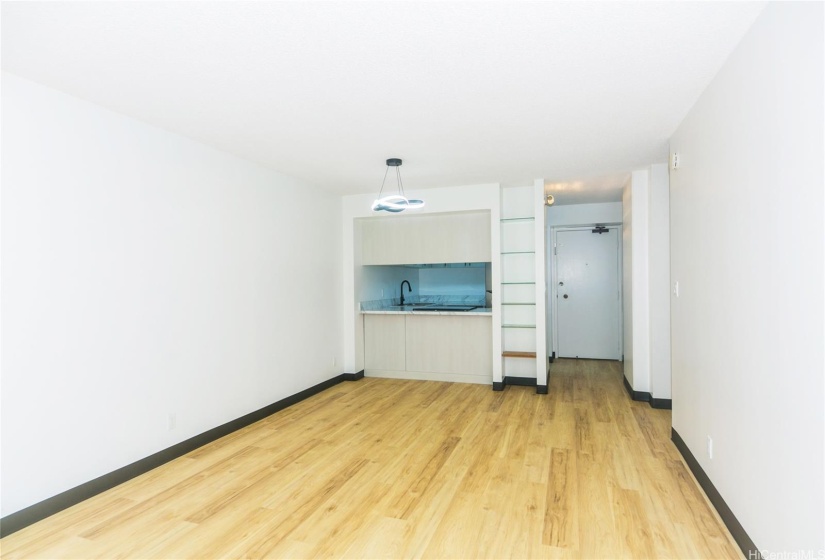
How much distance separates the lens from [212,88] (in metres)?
2.59

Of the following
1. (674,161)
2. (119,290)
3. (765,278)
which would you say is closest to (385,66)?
(765,278)

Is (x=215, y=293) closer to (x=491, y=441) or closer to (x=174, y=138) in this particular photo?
(x=174, y=138)

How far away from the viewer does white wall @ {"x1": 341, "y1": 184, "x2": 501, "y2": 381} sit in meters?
5.36

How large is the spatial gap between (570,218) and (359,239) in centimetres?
333

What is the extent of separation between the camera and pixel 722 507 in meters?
2.36

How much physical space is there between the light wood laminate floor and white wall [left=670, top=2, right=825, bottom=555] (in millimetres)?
478

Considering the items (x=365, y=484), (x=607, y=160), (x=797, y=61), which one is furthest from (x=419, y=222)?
(x=797, y=61)

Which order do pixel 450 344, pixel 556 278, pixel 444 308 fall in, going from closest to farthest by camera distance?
pixel 450 344 → pixel 444 308 → pixel 556 278

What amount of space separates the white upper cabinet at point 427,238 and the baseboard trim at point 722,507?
10.2 feet

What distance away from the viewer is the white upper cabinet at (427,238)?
565 cm

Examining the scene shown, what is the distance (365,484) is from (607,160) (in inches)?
142

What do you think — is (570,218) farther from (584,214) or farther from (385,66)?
(385,66)

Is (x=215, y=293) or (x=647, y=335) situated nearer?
(x=215, y=293)

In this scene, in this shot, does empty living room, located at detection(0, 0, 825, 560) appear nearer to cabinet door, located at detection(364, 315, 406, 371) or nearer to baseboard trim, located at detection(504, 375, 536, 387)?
baseboard trim, located at detection(504, 375, 536, 387)
